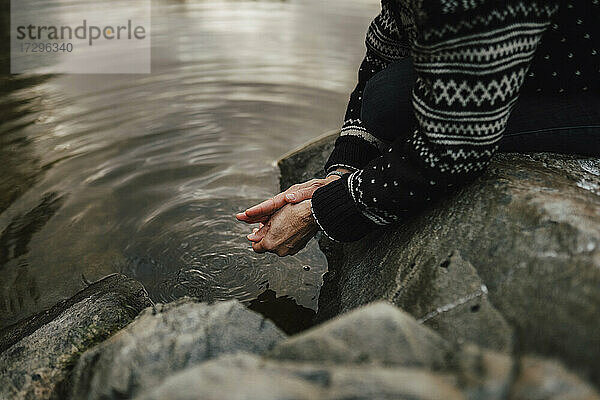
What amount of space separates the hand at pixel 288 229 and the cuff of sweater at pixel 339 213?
11 cm

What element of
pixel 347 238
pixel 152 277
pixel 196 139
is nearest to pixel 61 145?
pixel 196 139

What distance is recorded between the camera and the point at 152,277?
2.72 meters

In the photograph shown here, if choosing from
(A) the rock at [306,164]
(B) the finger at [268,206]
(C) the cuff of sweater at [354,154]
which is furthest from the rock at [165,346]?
(A) the rock at [306,164]

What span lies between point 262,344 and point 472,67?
0.97 m

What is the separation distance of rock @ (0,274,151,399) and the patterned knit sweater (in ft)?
3.07

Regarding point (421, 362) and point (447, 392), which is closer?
point (447, 392)

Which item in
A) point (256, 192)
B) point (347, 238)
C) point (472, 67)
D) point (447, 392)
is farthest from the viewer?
point (256, 192)

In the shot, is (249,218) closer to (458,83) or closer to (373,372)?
(458,83)

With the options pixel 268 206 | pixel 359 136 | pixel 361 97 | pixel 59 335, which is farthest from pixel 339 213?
pixel 59 335

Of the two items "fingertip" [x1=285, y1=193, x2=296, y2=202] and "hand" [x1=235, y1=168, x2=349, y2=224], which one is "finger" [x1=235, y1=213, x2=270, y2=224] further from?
"fingertip" [x1=285, y1=193, x2=296, y2=202]

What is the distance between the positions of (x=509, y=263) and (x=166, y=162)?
293 centimetres

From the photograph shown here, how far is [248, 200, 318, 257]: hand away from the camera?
6.77 feet

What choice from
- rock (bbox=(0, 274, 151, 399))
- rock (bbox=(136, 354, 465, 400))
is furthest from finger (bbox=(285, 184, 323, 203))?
rock (bbox=(136, 354, 465, 400))

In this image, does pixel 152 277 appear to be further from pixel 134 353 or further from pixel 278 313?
pixel 134 353
